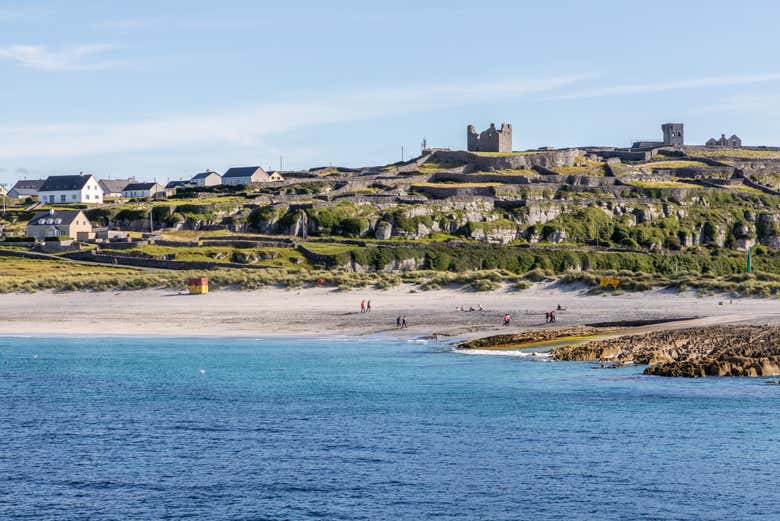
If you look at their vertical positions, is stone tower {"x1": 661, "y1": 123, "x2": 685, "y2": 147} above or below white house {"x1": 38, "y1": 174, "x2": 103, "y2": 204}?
above

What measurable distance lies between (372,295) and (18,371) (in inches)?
1060

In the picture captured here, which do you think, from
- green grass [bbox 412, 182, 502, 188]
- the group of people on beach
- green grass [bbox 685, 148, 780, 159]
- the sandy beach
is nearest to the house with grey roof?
green grass [bbox 412, 182, 502, 188]

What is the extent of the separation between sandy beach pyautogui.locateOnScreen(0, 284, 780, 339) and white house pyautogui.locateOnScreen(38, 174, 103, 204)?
232 feet

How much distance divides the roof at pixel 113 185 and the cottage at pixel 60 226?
58.7 meters

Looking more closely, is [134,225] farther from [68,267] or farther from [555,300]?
[555,300]

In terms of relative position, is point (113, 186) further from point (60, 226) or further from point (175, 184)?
point (60, 226)

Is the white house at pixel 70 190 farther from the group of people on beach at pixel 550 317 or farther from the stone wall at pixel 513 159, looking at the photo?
the group of people on beach at pixel 550 317

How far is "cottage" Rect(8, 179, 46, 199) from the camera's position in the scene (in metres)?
178

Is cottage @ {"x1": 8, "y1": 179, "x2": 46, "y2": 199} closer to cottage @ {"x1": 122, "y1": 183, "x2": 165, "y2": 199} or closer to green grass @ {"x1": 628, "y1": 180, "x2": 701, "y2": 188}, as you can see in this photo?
cottage @ {"x1": 122, "y1": 183, "x2": 165, "y2": 199}

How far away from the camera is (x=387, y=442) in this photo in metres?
33.1

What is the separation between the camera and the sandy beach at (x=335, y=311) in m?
58.9

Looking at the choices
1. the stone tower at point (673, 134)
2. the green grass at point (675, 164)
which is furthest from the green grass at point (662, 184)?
the stone tower at point (673, 134)

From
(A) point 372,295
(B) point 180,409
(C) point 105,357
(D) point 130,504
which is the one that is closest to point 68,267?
(A) point 372,295

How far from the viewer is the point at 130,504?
27141 mm
